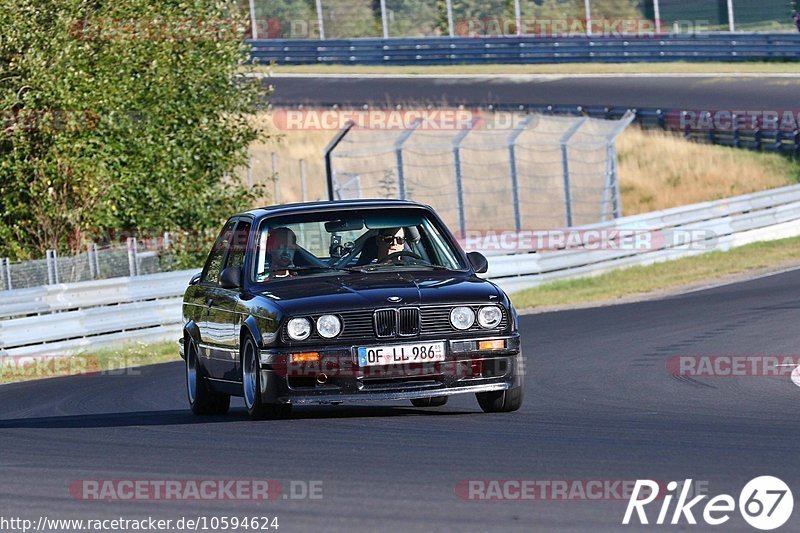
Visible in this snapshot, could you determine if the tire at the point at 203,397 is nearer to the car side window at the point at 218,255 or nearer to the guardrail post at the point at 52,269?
the car side window at the point at 218,255

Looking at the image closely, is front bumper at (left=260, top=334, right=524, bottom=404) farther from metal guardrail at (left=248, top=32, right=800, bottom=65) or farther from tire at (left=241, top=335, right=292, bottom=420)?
metal guardrail at (left=248, top=32, right=800, bottom=65)

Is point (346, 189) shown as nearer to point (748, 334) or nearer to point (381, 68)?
point (748, 334)

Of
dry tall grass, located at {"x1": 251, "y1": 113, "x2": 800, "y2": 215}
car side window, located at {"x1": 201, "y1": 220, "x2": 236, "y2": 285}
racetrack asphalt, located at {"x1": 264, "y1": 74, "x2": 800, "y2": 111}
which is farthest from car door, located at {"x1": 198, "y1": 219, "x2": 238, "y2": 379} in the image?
racetrack asphalt, located at {"x1": 264, "y1": 74, "x2": 800, "y2": 111}

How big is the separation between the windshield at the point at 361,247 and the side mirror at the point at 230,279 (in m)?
0.13

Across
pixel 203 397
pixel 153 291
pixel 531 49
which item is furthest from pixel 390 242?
pixel 531 49

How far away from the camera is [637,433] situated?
8.44 meters

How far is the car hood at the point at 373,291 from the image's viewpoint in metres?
9.61

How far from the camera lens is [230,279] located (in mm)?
10562

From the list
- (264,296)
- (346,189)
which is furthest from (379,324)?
(346,189)

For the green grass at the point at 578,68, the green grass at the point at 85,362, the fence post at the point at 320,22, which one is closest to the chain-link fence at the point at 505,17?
the fence post at the point at 320,22

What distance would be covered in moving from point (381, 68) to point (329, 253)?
3837 cm

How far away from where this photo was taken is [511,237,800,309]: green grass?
2288 centimetres

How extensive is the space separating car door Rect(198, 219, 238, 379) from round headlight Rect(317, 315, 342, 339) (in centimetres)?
134

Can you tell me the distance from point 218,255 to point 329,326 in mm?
2533
